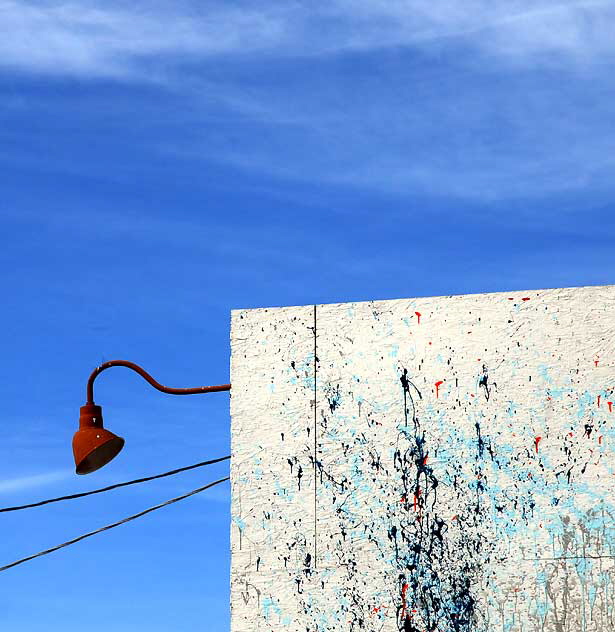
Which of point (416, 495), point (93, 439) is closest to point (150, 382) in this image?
point (93, 439)

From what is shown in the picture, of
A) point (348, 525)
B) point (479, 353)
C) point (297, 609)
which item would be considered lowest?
point (297, 609)

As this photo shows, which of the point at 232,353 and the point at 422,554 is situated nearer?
the point at 422,554

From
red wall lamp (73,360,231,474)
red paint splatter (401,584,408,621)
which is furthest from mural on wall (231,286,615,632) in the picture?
red wall lamp (73,360,231,474)

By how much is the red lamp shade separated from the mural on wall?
1.96 meters

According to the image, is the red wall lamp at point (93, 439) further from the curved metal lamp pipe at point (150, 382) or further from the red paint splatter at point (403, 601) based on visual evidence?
the red paint splatter at point (403, 601)

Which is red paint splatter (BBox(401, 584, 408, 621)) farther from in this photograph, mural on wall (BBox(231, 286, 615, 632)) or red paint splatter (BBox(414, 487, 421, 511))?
red paint splatter (BBox(414, 487, 421, 511))

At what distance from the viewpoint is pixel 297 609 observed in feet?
19.1

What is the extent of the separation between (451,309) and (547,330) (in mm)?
518

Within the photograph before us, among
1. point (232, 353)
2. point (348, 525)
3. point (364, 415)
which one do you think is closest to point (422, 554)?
point (348, 525)

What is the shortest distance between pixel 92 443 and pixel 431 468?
9.64ft

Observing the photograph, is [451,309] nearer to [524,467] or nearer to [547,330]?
[547,330]

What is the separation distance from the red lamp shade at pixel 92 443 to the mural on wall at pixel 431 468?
1963 millimetres

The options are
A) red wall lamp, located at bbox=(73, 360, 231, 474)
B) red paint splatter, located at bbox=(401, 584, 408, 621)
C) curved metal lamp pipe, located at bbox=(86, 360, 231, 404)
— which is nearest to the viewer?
red paint splatter, located at bbox=(401, 584, 408, 621)

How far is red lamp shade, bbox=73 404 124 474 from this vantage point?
7.79 meters
